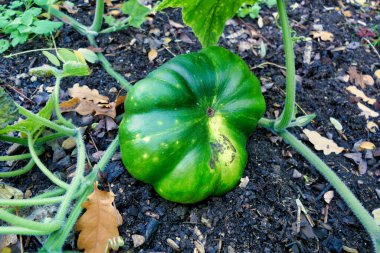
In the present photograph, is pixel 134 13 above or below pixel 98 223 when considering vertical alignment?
above

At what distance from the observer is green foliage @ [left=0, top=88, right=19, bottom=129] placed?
157cm

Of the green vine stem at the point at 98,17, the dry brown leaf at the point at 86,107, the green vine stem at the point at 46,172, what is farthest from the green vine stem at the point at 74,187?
the green vine stem at the point at 98,17

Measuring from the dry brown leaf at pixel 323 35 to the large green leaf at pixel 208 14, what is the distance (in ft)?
3.37

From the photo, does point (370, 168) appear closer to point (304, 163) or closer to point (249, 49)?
point (304, 163)

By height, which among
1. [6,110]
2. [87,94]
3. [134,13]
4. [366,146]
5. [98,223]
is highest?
[6,110]

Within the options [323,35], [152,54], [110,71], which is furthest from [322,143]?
[110,71]

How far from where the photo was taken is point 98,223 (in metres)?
1.74

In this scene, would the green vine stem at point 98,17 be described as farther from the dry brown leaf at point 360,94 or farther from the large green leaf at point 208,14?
the dry brown leaf at point 360,94

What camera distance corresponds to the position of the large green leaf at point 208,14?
6.77ft

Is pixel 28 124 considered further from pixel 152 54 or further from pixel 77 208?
pixel 152 54

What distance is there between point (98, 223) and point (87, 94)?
2.65ft

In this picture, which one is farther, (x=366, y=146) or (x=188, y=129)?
(x=366, y=146)

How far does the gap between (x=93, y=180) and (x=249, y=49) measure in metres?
1.46

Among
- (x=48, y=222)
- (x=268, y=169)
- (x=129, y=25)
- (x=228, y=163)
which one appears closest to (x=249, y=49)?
(x=129, y=25)
